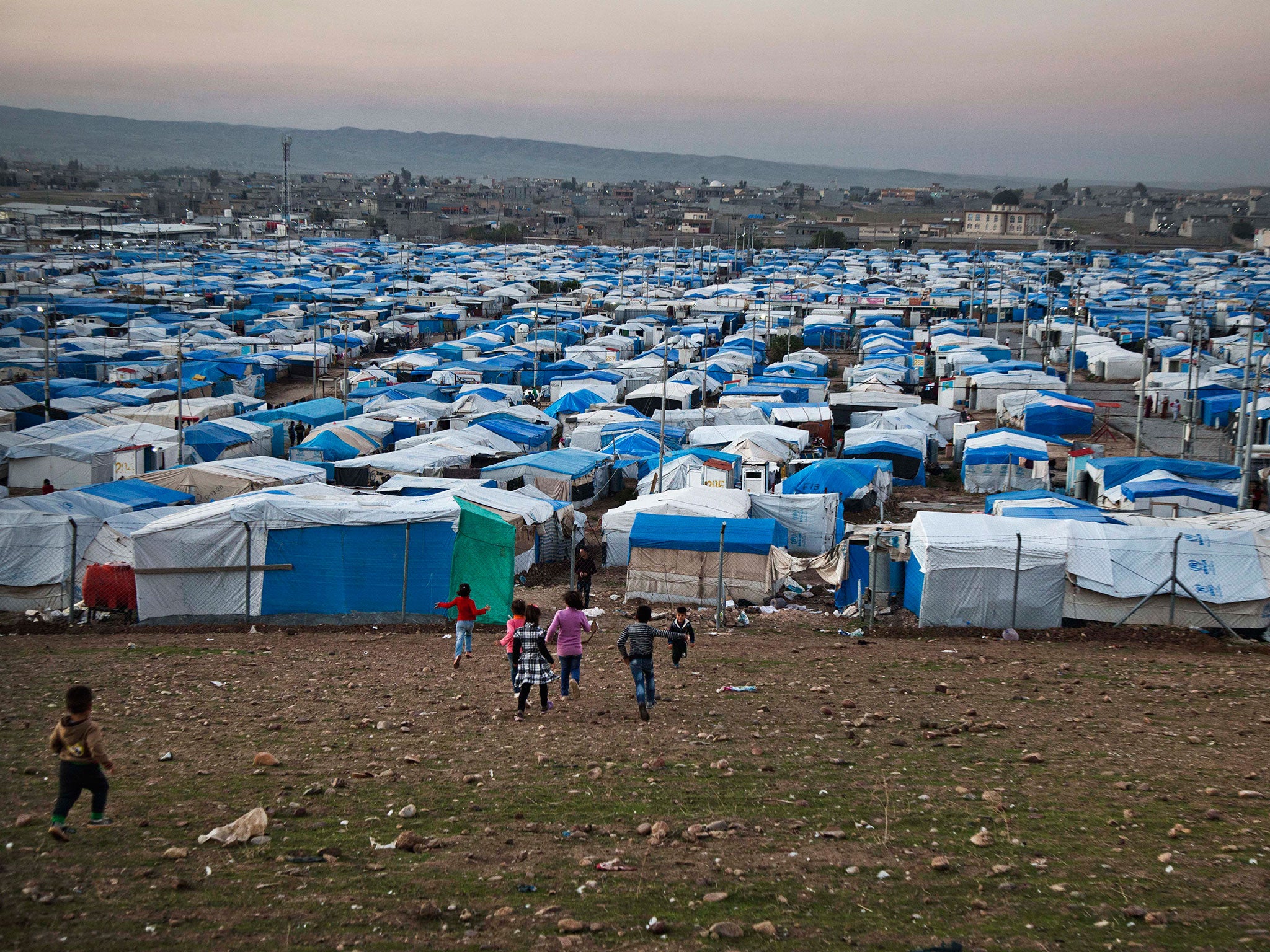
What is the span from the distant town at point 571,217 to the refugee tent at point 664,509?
7011 centimetres

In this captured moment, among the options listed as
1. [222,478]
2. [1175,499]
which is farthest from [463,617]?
[1175,499]

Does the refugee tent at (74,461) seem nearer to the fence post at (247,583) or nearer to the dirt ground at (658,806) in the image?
the fence post at (247,583)

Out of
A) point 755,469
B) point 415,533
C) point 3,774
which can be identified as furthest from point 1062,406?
point 3,774

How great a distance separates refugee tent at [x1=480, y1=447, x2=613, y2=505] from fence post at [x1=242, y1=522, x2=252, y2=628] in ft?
Answer: 19.7

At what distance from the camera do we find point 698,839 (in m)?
5.09

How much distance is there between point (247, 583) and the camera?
1023 cm

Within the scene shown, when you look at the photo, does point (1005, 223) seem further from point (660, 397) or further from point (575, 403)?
point (575, 403)

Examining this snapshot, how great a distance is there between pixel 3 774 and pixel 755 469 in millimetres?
12339

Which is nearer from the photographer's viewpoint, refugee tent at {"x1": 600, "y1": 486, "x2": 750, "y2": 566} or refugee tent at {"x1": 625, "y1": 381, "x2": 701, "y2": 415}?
refugee tent at {"x1": 600, "y1": 486, "x2": 750, "y2": 566}

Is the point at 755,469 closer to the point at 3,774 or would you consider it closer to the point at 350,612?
the point at 350,612

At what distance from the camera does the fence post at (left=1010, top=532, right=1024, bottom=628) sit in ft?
33.9

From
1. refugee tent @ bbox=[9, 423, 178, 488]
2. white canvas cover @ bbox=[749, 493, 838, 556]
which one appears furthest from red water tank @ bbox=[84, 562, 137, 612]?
refugee tent @ bbox=[9, 423, 178, 488]

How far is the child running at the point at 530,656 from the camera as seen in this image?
22.4 feet

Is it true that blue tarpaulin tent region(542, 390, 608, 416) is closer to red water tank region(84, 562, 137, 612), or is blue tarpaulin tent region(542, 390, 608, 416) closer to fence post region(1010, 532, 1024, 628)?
red water tank region(84, 562, 137, 612)
